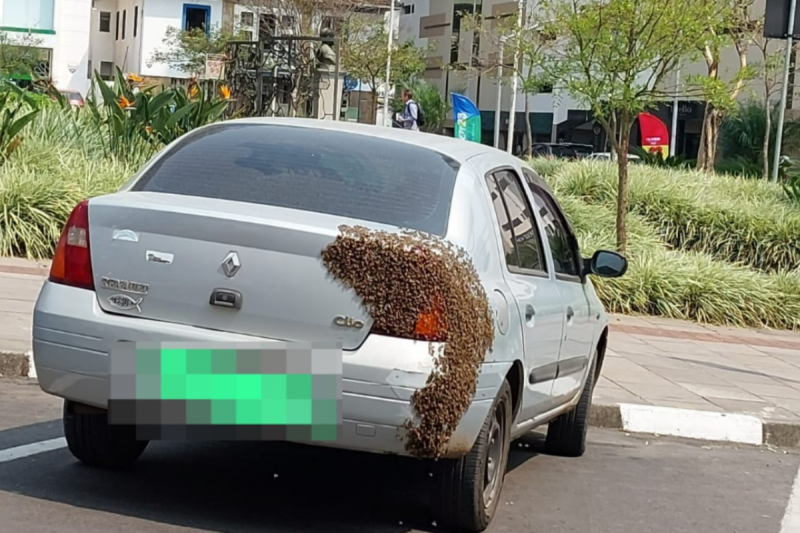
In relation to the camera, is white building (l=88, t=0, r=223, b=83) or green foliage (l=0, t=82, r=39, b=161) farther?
white building (l=88, t=0, r=223, b=83)

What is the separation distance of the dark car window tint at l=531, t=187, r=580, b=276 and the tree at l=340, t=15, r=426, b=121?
144 feet

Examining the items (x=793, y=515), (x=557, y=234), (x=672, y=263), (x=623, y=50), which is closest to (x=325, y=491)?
(x=557, y=234)

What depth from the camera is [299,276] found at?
4559 mm

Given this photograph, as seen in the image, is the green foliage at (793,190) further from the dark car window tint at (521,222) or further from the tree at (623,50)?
the dark car window tint at (521,222)

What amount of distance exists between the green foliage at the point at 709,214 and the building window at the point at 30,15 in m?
43.6

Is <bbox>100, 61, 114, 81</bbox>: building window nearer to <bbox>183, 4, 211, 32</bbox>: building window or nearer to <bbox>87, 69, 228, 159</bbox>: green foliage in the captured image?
<bbox>183, 4, 211, 32</bbox>: building window

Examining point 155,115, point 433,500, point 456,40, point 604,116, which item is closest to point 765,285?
point 604,116

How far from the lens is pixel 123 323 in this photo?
183 inches

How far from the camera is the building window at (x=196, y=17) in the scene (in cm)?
5925

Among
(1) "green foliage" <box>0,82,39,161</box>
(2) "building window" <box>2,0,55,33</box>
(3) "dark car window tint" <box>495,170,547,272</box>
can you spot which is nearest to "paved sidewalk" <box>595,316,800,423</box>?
(3) "dark car window tint" <box>495,170,547,272</box>

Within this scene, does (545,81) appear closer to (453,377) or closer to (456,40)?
(453,377)

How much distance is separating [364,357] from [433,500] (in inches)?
32.0

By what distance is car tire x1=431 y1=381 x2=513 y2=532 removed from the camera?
486cm

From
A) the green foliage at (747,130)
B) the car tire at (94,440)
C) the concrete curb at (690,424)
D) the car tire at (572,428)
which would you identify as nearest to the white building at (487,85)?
the green foliage at (747,130)
